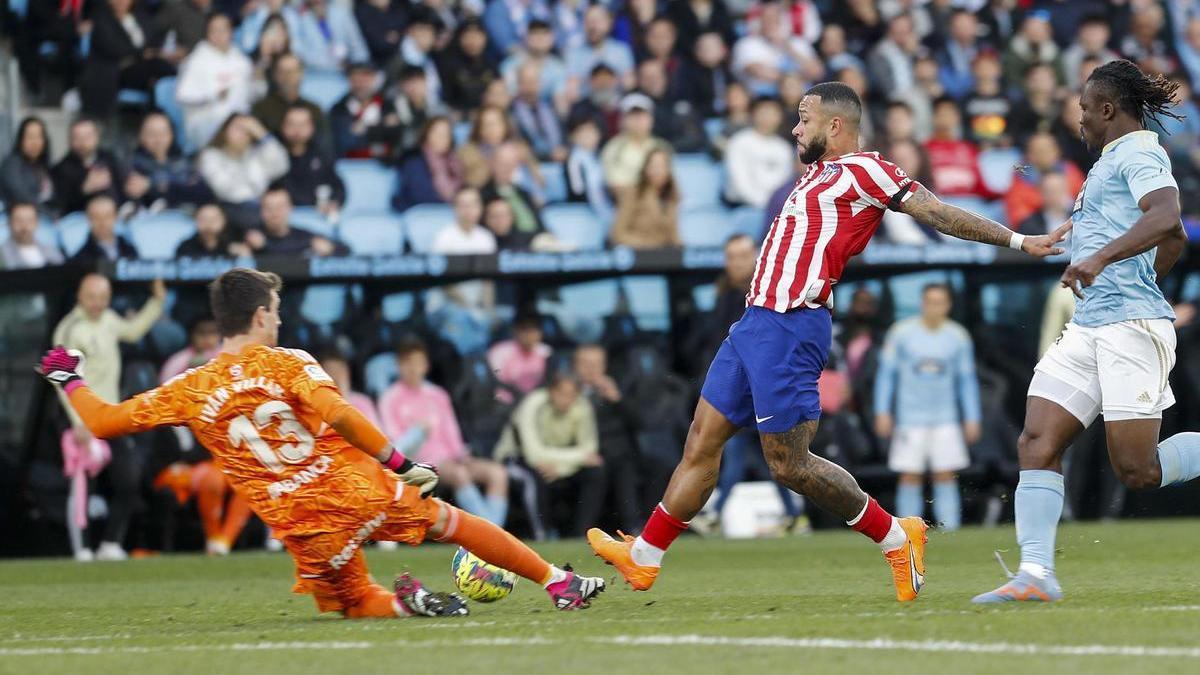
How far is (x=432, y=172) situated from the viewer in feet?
45.6

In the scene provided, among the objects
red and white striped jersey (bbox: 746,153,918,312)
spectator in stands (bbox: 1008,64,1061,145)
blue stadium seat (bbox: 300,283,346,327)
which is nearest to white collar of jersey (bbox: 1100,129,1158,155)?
red and white striped jersey (bbox: 746,153,918,312)

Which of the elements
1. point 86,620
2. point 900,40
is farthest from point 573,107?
point 86,620

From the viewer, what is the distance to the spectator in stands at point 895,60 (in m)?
16.4

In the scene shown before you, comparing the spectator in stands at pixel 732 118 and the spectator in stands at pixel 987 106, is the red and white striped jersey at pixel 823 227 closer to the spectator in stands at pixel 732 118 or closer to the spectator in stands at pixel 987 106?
the spectator in stands at pixel 732 118

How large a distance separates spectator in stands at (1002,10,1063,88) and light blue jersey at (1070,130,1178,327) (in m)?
10.2

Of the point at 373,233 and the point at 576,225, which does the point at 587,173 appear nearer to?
the point at 576,225

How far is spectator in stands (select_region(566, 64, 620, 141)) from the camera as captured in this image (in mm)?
15008

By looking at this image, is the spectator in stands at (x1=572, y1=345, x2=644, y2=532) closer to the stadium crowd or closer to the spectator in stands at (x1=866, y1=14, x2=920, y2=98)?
the stadium crowd

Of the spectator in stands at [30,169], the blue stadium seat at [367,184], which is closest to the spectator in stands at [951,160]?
the blue stadium seat at [367,184]

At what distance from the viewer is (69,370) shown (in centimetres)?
659

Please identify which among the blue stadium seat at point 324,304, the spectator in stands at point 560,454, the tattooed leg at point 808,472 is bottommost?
the spectator in stands at point 560,454

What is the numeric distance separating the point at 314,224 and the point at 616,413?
8.38 feet

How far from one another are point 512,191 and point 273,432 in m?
7.41

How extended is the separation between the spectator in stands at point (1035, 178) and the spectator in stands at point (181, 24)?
21.0 feet
